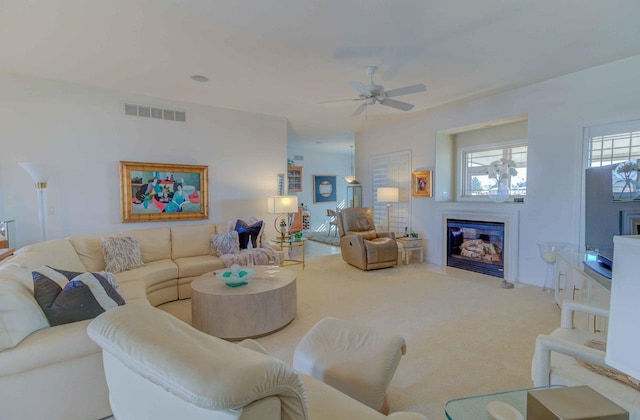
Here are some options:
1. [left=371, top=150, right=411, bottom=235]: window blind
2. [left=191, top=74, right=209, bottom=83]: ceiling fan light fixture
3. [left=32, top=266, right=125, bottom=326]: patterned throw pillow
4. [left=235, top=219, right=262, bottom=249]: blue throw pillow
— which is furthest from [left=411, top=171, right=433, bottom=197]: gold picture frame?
[left=32, top=266, right=125, bottom=326]: patterned throw pillow

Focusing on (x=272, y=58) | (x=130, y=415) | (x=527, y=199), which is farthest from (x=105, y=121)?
(x=527, y=199)

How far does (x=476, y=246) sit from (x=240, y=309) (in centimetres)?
427

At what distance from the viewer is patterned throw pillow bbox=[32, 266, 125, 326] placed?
1790mm

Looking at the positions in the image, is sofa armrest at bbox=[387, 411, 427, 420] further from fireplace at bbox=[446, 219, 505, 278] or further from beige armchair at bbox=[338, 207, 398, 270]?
fireplace at bbox=[446, 219, 505, 278]

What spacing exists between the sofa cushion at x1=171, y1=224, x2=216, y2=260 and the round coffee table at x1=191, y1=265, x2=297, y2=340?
1.47 meters

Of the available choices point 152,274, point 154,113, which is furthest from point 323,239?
point 152,274

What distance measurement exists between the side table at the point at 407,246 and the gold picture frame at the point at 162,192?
141 inches

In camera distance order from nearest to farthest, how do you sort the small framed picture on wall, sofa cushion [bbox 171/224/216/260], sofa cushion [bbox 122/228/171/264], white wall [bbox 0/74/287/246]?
white wall [bbox 0/74/287/246] → sofa cushion [bbox 122/228/171/264] → sofa cushion [bbox 171/224/216/260] → the small framed picture on wall

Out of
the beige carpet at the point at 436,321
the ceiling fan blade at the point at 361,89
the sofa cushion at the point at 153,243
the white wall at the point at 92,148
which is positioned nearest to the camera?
the beige carpet at the point at 436,321

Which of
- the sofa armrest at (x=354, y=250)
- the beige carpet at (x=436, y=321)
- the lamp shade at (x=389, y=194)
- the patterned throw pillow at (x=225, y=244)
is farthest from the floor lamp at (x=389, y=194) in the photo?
the patterned throw pillow at (x=225, y=244)

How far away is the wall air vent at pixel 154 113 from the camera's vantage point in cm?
445

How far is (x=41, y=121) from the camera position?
12.8 ft

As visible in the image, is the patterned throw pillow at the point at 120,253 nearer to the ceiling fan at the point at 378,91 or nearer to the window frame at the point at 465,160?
the ceiling fan at the point at 378,91

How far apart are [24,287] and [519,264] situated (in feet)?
18.3
